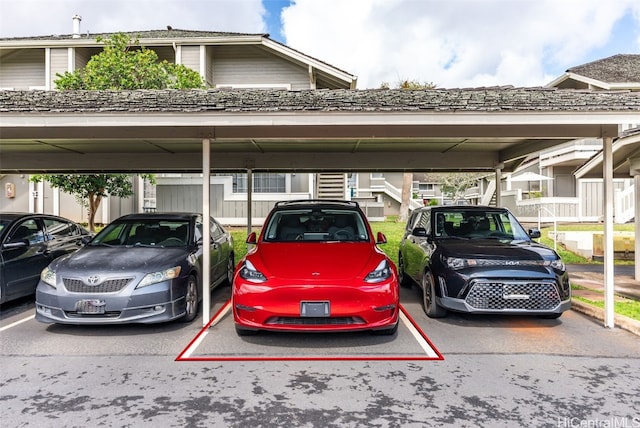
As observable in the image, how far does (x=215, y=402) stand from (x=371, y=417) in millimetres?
1303

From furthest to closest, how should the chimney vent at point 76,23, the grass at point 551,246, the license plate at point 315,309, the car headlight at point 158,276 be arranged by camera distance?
1. the chimney vent at point 76,23
2. the grass at point 551,246
3. the car headlight at point 158,276
4. the license plate at point 315,309

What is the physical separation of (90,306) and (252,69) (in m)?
13.8

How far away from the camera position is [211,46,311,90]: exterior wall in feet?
54.5

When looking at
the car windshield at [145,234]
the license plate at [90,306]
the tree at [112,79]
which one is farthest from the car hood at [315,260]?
the tree at [112,79]

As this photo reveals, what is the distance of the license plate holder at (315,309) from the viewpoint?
4.34 metres

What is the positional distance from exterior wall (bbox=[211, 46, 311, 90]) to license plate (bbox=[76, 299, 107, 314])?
13186 millimetres

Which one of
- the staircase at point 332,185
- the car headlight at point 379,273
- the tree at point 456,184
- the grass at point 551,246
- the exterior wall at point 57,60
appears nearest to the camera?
the car headlight at point 379,273

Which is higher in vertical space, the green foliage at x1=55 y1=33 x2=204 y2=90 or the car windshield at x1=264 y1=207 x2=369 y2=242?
the green foliage at x1=55 y1=33 x2=204 y2=90

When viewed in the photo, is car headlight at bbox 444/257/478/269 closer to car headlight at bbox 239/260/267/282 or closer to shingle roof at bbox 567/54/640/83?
car headlight at bbox 239/260/267/282

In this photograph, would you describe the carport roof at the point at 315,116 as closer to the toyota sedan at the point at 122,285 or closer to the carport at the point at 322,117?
the carport at the point at 322,117

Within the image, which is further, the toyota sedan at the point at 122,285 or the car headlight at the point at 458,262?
the car headlight at the point at 458,262

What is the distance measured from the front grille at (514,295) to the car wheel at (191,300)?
3779 mm

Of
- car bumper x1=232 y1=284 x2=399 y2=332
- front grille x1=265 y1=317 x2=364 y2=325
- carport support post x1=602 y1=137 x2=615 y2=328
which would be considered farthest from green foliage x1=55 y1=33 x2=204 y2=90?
carport support post x1=602 y1=137 x2=615 y2=328

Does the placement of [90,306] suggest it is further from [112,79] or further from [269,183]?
[269,183]
